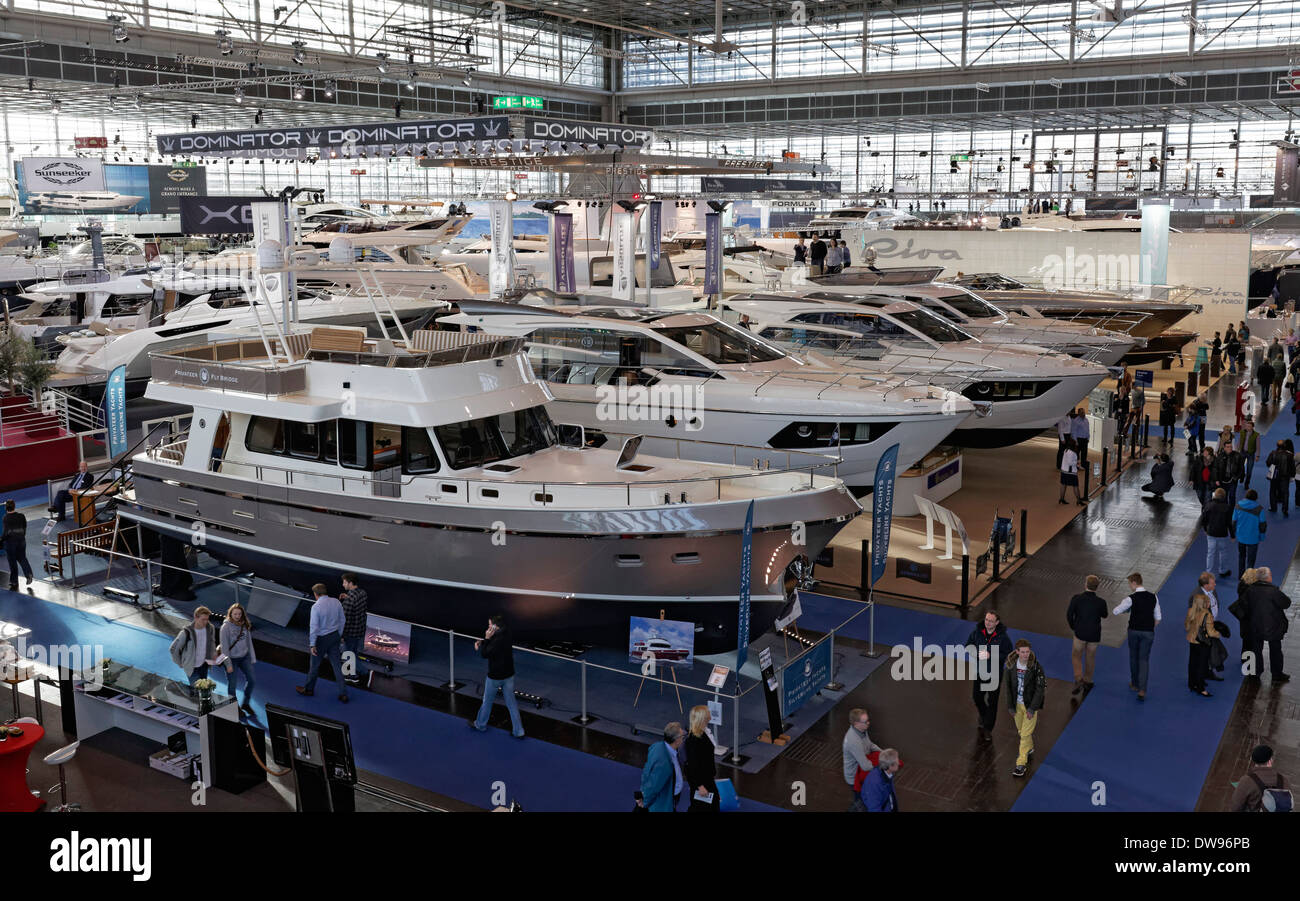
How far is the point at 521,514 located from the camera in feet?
31.4

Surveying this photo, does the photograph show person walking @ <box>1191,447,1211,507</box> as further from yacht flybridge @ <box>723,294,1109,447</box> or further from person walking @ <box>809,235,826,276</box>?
person walking @ <box>809,235,826,276</box>

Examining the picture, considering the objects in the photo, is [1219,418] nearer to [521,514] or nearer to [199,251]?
[521,514]

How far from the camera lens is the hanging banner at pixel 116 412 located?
1387cm

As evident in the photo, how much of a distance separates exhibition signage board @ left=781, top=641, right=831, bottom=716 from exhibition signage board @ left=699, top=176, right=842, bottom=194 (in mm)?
29111

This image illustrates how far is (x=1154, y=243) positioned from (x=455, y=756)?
2341 cm

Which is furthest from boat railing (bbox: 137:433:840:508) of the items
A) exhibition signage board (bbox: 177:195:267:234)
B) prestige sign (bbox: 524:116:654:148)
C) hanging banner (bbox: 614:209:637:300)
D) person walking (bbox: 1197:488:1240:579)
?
exhibition signage board (bbox: 177:195:267:234)

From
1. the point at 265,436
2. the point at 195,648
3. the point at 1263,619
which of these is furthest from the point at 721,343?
the point at 195,648

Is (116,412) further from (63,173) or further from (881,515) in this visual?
(63,173)

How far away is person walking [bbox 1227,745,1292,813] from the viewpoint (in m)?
6.38

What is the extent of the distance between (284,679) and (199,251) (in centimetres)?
3212

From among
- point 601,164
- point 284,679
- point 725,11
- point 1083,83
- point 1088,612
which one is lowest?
point 284,679

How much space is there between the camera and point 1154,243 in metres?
26.6
